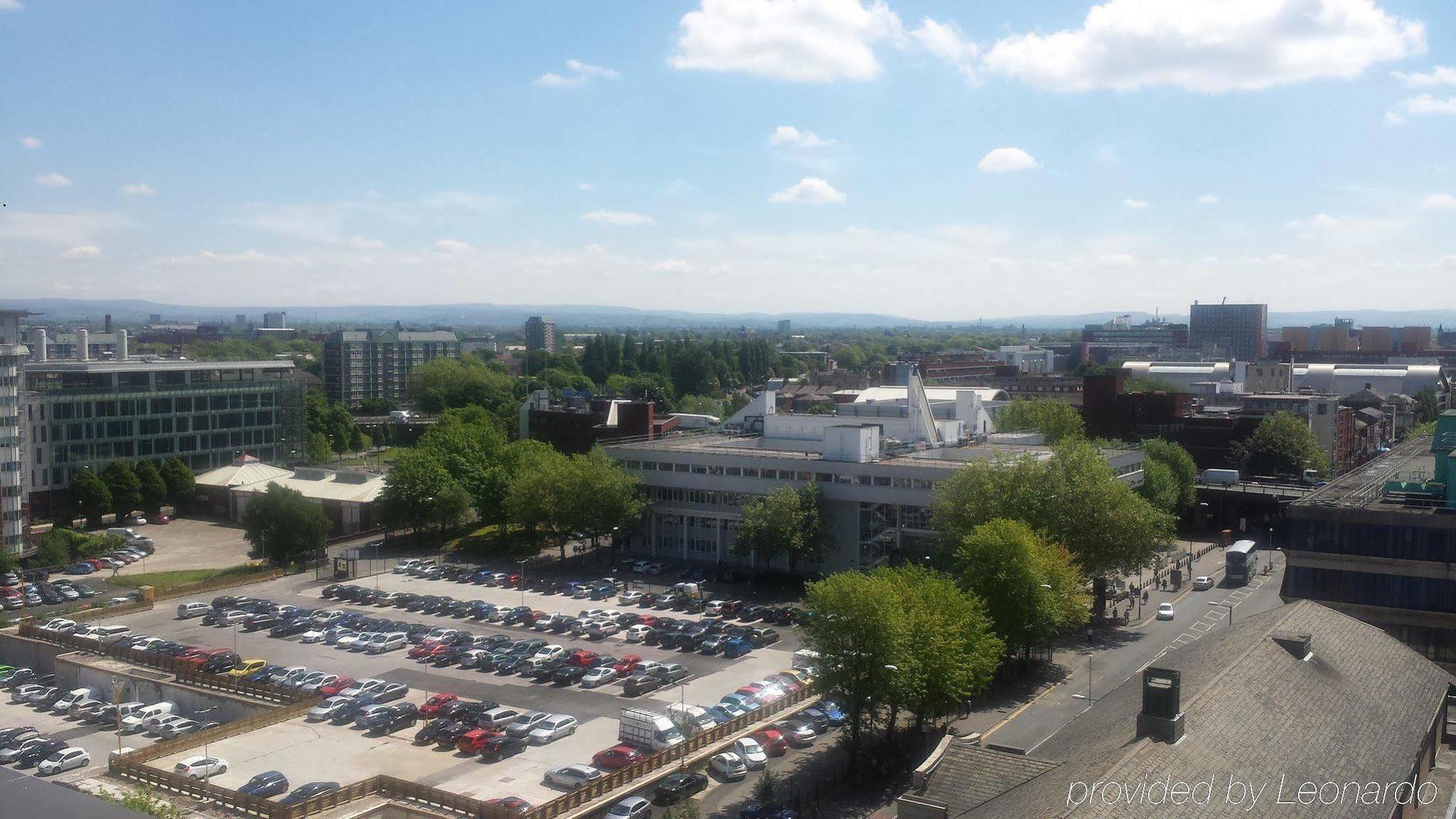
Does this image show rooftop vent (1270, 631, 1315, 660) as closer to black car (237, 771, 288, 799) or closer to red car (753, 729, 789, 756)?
red car (753, 729, 789, 756)

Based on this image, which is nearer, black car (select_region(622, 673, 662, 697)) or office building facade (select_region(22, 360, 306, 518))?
black car (select_region(622, 673, 662, 697))

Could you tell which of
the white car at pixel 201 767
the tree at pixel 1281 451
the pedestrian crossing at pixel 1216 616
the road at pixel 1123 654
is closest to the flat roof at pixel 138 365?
the white car at pixel 201 767

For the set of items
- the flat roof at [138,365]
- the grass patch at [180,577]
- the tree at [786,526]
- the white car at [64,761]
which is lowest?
the grass patch at [180,577]

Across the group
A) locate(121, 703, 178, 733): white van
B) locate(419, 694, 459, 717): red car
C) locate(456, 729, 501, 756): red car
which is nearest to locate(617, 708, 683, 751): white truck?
locate(456, 729, 501, 756): red car

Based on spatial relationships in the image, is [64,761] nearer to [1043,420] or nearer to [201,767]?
[201,767]

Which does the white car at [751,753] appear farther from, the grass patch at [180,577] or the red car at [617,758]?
the grass patch at [180,577]

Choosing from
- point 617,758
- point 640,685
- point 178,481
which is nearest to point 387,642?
point 640,685
